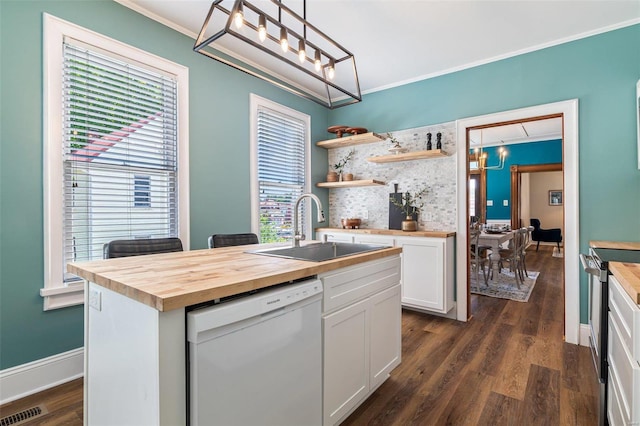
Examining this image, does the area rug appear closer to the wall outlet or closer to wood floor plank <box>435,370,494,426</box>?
wood floor plank <box>435,370,494,426</box>

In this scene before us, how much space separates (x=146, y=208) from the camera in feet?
8.50

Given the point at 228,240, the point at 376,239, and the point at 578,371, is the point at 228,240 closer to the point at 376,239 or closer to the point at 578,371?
the point at 376,239

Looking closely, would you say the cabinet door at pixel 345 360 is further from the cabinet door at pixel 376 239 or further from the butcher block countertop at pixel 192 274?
the cabinet door at pixel 376 239

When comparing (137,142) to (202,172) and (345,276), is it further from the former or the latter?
(345,276)

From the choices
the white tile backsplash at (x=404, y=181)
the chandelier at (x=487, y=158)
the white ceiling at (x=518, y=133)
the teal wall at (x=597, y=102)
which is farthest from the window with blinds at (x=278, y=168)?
the chandelier at (x=487, y=158)

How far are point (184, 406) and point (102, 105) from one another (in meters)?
2.28

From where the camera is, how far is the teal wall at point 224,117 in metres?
1.95

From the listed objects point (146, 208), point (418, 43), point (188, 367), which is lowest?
point (188, 367)

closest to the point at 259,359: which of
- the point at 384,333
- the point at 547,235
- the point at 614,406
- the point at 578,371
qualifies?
the point at 384,333

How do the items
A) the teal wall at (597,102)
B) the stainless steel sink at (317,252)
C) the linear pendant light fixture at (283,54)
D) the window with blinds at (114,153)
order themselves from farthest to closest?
the teal wall at (597,102) < the window with blinds at (114,153) < the linear pendant light fixture at (283,54) < the stainless steel sink at (317,252)

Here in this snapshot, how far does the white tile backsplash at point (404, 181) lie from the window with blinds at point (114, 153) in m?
2.37

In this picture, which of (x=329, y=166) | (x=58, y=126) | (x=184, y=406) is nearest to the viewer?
(x=184, y=406)

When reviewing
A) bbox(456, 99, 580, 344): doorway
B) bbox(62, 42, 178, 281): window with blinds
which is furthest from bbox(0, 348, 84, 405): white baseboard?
bbox(456, 99, 580, 344): doorway

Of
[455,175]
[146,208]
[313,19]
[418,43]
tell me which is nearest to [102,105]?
[146,208]
